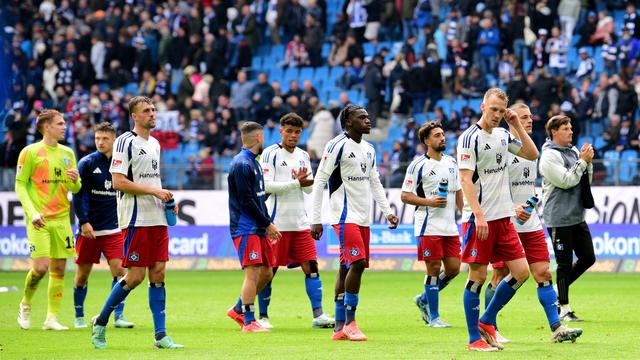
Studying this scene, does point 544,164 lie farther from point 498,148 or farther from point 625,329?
point 498,148

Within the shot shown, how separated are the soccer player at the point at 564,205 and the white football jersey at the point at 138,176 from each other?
5320 mm

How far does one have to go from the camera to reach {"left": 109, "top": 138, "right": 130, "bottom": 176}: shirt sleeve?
41.7ft

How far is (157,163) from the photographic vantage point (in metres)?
13.0

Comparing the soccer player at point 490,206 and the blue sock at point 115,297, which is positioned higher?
the soccer player at point 490,206

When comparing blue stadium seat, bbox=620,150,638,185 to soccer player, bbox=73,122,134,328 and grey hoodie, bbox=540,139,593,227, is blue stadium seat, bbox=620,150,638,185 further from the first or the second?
soccer player, bbox=73,122,134,328

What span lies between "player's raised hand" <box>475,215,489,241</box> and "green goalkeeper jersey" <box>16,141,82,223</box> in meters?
6.13

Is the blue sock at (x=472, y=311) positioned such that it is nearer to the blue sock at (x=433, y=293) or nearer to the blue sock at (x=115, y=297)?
the blue sock at (x=433, y=293)

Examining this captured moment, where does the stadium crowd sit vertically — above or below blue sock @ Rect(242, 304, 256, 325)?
above

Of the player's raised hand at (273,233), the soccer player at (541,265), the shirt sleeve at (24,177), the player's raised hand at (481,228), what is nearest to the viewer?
the player's raised hand at (481,228)

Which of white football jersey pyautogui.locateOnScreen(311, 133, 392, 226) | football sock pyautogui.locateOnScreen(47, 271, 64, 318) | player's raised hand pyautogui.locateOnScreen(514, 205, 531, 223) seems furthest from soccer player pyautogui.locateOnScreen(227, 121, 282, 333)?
player's raised hand pyautogui.locateOnScreen(514, 205, 531, 223)

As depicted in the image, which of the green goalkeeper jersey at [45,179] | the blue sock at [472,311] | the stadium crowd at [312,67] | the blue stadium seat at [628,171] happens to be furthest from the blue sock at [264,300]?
the blue stadium seat at [628,171]

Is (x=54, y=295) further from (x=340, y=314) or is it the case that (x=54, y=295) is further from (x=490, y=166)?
(x=490, y=166)

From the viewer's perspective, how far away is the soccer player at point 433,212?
52.2 feet

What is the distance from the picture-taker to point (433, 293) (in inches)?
616
